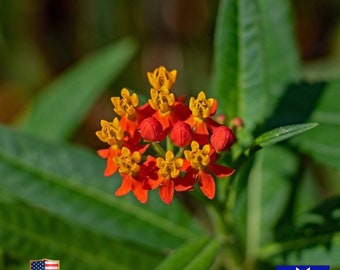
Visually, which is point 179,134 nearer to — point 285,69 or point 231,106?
point 231,106

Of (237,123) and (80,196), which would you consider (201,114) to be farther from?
(80,196)

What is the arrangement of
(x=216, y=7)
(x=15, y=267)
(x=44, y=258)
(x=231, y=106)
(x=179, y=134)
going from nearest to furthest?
(x=179, y=134) < (x=231, y=106) < (x=44, y=258) < (x=15, y=267) < (x=216, y=7)

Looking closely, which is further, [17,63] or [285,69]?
[17,63]

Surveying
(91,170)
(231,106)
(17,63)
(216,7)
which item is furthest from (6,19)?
(231,106)

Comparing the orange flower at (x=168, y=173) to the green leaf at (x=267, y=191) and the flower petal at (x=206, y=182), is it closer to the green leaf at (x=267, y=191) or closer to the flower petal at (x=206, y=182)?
the flower petal at (x=206, y=182)

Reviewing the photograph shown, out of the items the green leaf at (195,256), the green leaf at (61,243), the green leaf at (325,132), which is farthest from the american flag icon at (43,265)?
the green leaf at (325,132)

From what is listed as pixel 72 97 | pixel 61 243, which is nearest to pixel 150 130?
pixel 61 243
